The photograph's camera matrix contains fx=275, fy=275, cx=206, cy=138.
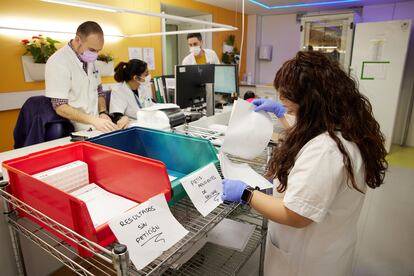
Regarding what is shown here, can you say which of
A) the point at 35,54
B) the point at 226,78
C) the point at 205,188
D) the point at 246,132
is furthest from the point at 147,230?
the point at 35,54

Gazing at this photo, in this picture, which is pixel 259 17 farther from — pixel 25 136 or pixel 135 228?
pixel 135 228

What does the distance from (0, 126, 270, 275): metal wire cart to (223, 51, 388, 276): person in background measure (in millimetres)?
156

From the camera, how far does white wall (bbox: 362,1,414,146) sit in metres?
4.21

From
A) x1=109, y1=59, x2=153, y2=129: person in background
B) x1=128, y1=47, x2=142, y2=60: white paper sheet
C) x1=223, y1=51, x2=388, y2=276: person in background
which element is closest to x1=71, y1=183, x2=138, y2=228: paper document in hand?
x1=223, y1=51, x2=388, y2=276: person in background

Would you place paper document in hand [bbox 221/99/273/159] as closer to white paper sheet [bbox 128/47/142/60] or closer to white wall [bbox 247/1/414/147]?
white paper sheet [bbox 128/47/142/60]

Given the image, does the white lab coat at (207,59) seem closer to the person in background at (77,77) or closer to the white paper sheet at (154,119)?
the person in background at (77,77)

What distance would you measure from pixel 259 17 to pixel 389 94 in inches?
121

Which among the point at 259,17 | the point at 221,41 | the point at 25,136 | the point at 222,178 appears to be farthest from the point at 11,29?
the point at 259,17

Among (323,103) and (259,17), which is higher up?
(259,17)

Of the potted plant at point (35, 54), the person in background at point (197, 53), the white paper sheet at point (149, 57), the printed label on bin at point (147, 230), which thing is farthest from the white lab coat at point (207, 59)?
the printed label on bin at point (147, 230)

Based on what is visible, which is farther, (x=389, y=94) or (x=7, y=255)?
(x=389, y=94)

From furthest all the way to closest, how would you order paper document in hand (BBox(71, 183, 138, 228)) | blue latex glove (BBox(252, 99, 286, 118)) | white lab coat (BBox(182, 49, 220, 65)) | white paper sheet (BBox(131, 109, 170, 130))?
white lab coat (BBox(182, 49, 220, 65)) < white paper sheet (BBox(131, 109, 170, 130)) < blue latex glove (BBox(252, 99, 286, 118)) < paper document in hand (BBox(71, 183, 138, 228))

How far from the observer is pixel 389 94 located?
389 centimetres

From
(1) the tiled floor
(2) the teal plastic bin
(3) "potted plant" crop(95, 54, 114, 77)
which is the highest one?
(3) "potted plant" crop(95, 54, 114, 77)
